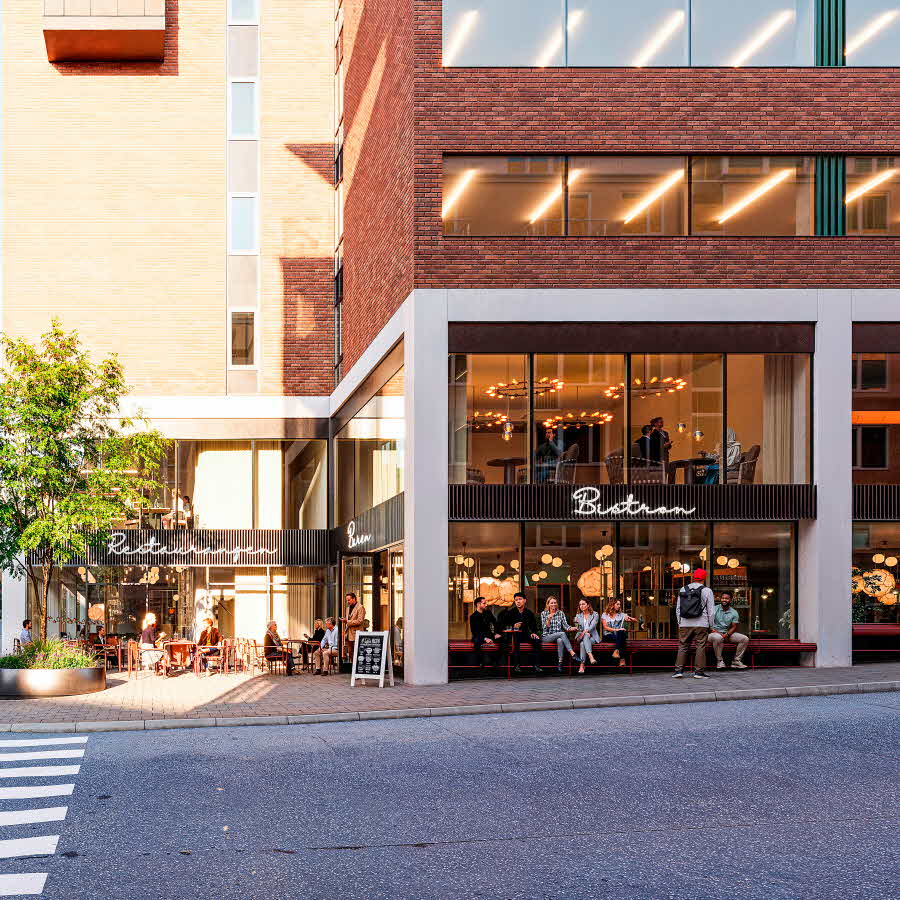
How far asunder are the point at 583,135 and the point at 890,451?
8.20 m

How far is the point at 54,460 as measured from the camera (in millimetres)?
23000

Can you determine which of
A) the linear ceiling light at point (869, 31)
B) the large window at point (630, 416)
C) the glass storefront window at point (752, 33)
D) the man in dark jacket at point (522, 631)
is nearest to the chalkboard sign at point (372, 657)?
the man in dark jacket at point (522, 631)

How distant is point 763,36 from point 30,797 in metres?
18.6

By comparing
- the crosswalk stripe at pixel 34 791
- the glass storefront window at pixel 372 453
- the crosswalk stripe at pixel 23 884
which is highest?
the glass storefront window at pixel 372 453

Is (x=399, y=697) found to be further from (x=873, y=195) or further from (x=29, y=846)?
(x=873, y=195)

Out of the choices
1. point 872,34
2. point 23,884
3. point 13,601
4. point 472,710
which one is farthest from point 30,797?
point 13,601

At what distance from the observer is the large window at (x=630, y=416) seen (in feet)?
72.0

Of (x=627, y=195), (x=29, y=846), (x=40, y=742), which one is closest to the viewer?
(x=29, y=846)

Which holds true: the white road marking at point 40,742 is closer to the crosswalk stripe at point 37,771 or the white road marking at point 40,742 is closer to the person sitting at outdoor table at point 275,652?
the crosswalk stripe at point 37,771

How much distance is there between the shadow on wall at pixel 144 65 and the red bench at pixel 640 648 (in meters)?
21.0

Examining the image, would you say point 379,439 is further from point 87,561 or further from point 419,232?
point 87,561

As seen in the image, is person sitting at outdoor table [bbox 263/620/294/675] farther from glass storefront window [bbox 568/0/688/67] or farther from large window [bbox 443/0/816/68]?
glass storefront window [bbox 568/0/688/67]

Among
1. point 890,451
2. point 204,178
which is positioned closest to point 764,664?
point 890,451

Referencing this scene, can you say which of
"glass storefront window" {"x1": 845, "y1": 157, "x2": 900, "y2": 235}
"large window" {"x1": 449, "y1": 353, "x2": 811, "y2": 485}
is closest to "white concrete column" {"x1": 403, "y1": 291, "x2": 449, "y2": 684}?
"large window" {"x1": 449, "y1": 353, "x2": 811, "y2": 485}
